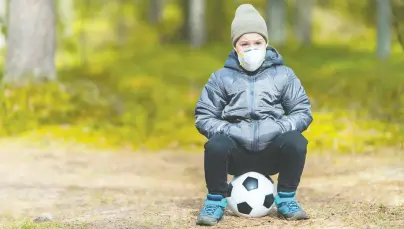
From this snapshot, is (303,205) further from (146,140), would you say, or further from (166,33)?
(166,33)

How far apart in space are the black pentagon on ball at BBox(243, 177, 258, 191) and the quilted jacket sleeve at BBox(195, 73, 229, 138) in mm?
439

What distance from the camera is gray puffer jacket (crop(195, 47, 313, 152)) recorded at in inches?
206

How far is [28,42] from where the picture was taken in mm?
11727

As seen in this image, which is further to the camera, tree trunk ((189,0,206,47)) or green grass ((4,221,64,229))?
tree trunk ((189,0,206,47))

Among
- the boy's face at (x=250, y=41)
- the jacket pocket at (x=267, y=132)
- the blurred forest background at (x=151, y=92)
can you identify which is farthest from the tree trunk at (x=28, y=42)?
the jacket pocket at (x=267, y=132)

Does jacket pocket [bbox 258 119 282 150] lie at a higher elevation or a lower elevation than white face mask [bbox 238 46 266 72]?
lower

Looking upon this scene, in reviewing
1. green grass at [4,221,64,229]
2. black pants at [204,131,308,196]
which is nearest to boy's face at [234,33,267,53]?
black pants at [204,131,308,196]

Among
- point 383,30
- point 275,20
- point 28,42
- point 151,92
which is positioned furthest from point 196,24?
point 28,42

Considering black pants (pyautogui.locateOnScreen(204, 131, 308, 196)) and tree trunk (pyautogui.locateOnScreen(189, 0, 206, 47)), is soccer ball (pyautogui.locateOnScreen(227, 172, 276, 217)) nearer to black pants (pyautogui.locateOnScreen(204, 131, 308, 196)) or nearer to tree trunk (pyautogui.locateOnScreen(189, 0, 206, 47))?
black pants (pyautogui.locateOnScreen(204, 131, 308, 196))

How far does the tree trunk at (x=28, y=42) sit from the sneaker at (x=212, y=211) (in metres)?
6.96

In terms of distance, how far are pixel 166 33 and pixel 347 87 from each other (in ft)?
44.4

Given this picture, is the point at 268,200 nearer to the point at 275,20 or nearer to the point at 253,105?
the point at 253,105

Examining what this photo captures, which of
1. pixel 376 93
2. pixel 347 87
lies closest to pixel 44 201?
pixel 376 93

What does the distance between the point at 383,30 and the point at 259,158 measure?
15.5m
